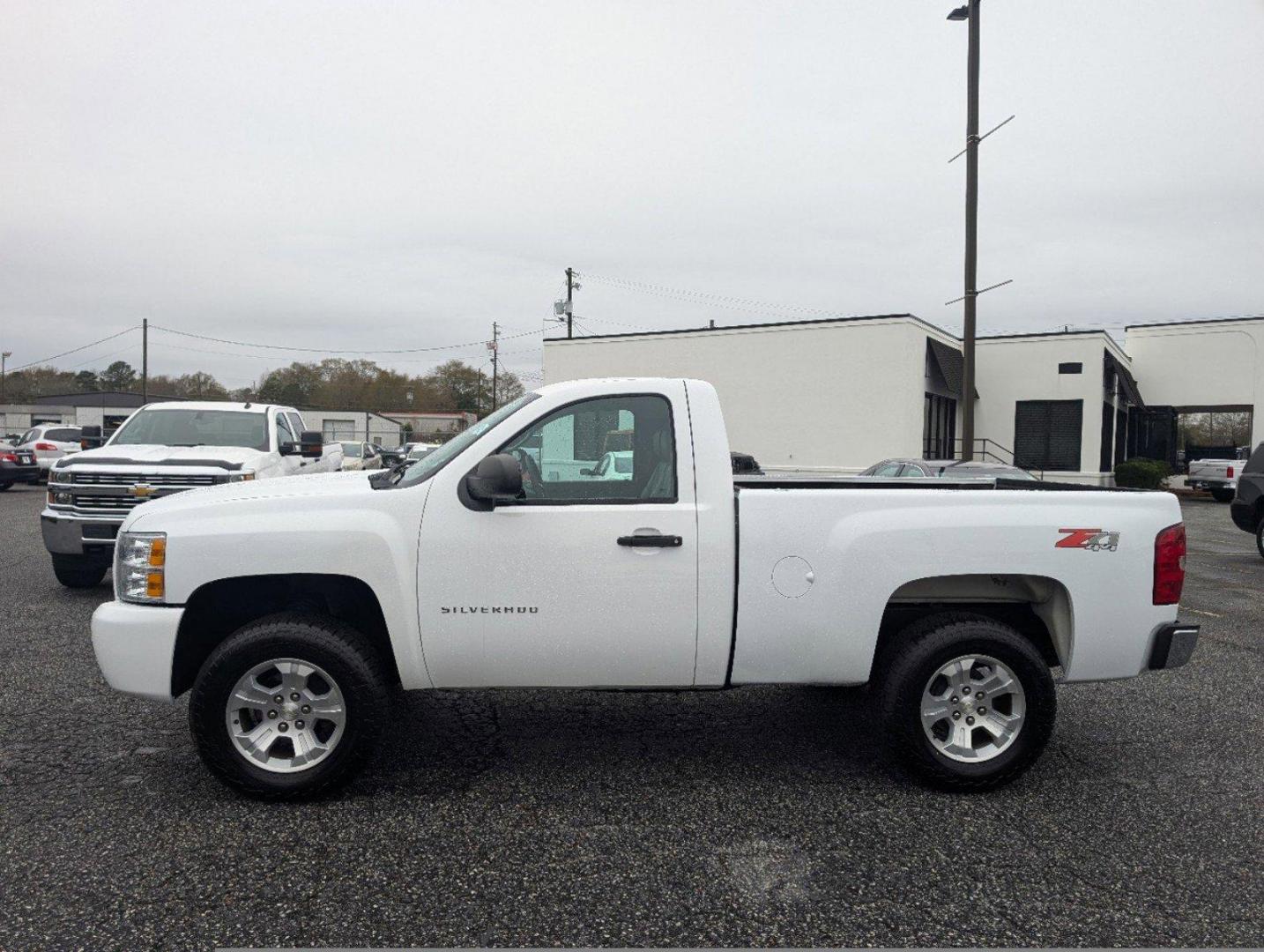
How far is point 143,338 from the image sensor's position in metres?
60.8

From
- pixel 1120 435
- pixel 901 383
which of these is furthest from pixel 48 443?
pixel 1120 435

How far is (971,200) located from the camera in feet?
58.2

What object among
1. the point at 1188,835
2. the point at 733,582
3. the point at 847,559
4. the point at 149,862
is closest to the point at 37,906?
the point at 149,862

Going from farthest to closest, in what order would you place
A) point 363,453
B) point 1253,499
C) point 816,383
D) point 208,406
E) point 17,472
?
point 363,453, point 816,383, point 17,472, point 1253,499, point 208,406

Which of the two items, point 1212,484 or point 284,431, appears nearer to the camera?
point 284,431

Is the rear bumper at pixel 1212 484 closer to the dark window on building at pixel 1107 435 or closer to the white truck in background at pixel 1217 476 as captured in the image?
the white truck in background at pixel 1217 476

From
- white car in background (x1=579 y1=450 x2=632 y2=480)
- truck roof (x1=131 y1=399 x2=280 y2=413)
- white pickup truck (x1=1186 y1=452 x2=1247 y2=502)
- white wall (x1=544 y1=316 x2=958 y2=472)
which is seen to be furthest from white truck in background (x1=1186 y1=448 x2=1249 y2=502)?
white car in background (x1=579 y1=450 x2=632 y2=480)

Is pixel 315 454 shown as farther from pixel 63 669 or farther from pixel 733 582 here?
pixel 733 582

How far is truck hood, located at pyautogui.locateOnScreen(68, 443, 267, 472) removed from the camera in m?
9.05

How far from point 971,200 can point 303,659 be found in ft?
55.6

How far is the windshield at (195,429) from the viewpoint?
10469 millimetres

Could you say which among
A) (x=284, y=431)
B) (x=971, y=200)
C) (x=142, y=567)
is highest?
(x=971, y=200)

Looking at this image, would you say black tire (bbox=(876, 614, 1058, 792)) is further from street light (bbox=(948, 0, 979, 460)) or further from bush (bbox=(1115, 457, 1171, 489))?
bush (bbox=(1115, 457, 1171, 489))

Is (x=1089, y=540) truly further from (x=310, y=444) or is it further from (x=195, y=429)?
(x=195, y=429)
